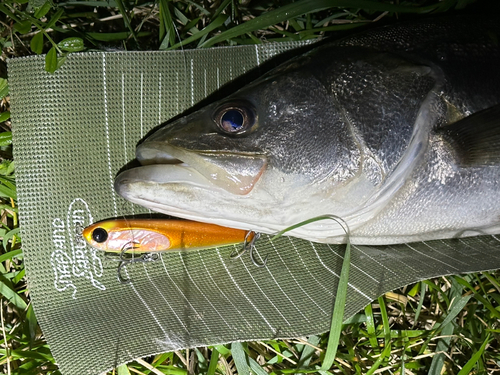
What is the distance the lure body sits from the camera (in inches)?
87.7

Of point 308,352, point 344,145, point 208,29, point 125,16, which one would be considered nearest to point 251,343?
point 308,352

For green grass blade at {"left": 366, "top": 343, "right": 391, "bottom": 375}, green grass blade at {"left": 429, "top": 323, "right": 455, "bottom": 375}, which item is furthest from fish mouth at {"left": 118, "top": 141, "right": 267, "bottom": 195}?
green grass blade at {"left": 429, "top": 323, "right": 455, "bottom": 375}

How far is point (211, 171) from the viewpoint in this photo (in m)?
1.87

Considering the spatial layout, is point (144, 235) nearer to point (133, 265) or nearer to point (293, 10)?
point (133, 265)

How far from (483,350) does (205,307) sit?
4.51 ft

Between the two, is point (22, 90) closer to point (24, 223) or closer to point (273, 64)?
point (24, 223)

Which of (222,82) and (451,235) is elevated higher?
(222,82)

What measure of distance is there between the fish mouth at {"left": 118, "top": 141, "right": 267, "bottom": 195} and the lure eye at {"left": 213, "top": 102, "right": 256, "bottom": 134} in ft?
0.39

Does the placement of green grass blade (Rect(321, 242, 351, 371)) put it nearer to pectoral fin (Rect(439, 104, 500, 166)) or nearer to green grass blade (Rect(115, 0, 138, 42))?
pectoral fin (Rect(439, 104, 500, 166))

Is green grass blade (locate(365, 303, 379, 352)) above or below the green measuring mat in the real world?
below

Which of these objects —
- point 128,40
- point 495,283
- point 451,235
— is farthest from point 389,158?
point 128,40

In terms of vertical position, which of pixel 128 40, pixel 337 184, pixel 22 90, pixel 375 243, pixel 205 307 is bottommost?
pixel 205 307

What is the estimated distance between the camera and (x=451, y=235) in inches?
91.3

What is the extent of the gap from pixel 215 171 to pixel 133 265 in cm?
80
